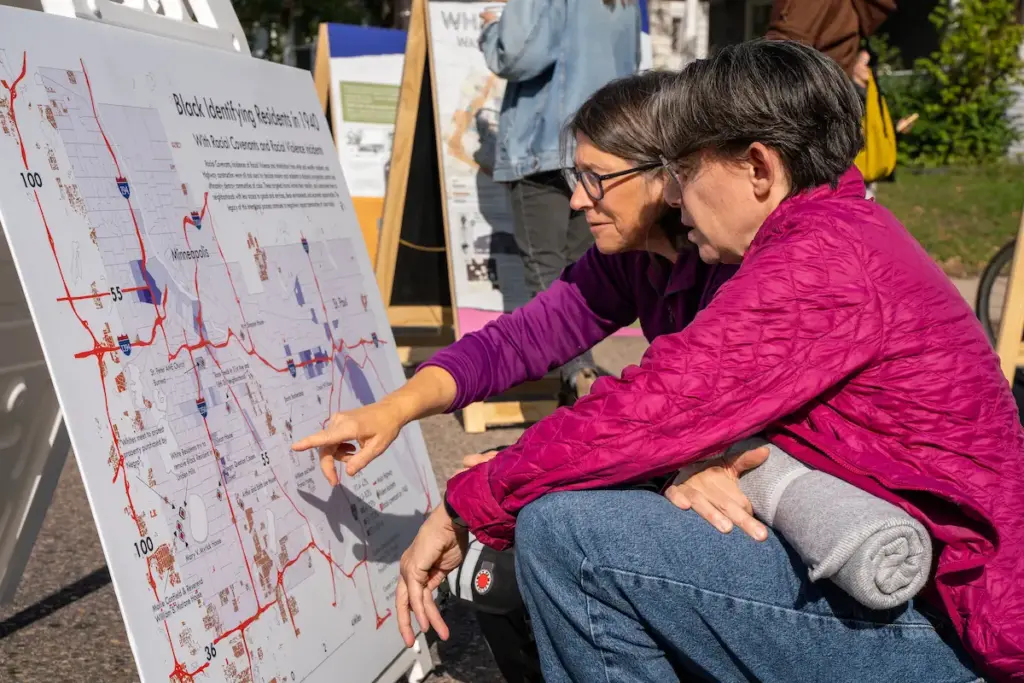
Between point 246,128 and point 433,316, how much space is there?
3.15 m

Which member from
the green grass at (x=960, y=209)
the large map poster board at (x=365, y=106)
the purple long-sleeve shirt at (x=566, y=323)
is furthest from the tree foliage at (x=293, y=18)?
the purple long-sleeve shirt at (x=566, y=323)

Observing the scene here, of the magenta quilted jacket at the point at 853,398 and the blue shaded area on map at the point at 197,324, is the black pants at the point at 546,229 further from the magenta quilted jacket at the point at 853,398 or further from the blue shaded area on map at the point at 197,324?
the magenta quilted jacket at the point at 853,398

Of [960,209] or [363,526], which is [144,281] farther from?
[960,209]

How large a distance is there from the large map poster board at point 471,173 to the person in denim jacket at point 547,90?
446mm

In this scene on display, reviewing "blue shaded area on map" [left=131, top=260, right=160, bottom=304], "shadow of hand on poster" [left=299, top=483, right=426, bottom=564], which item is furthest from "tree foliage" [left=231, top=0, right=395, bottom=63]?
"blue shaded area on map" [left=131, top=260, right=160, bottom=304]

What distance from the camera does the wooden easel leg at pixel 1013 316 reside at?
12.3 ft

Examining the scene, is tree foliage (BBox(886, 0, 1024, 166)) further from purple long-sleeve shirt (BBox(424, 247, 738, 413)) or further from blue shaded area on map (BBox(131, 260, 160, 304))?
blue shaded area on map (BBox(131, 260, 160, 304))

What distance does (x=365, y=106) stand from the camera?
687 cm

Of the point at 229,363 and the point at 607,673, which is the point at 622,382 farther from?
the point at 229,363

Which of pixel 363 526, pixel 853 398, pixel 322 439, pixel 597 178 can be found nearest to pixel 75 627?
pixel 363 526

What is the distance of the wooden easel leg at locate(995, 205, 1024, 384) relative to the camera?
148 inches

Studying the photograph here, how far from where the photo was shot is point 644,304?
2.39 meters

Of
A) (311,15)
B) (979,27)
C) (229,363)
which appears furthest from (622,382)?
(311,15)

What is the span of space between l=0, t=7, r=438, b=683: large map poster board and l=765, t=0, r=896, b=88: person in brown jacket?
2.49m
